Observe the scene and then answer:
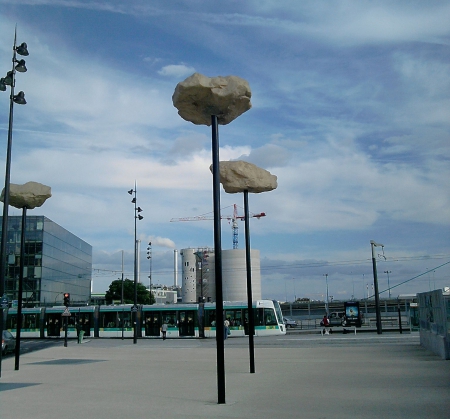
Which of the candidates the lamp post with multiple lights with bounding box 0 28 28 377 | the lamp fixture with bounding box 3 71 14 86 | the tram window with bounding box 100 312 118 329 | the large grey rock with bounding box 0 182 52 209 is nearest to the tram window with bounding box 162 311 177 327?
the tram window with bounding box 100 312 118 329

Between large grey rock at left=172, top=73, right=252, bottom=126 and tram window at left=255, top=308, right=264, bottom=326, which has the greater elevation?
large grey rock at left=172, top=73, right=252, bottom=126

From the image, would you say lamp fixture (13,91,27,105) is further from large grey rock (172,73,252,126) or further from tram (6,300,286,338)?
tram (6,300,286,338)

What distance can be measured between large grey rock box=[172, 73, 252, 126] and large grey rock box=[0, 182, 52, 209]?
8.75 meters

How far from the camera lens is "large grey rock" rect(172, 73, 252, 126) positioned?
428 inches

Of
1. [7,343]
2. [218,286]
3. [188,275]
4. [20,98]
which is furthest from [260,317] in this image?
[188,275]

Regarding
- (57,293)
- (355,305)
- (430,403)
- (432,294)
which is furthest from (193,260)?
(430,403)

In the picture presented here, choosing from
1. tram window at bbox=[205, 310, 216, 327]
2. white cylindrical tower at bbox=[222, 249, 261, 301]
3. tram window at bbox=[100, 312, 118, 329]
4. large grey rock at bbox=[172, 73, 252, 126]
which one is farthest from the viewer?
white cylindrical tower at bbox=[222, 249, 261, 301]

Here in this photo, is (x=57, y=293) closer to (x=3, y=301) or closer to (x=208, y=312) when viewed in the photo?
(x=208, y=312)

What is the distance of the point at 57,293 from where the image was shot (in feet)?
210

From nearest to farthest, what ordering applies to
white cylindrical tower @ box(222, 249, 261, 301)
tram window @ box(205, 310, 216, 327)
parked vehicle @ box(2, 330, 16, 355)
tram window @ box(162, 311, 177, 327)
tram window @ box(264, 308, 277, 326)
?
parked vehicle @ box(2, 330, 16, 355)
tram window @ box(264, 308, 277, 326)
tram window @ box(205, 310, 216, 327)
tram window @ box(162, 311, 177, 327)
white cylindrical tower @ box(222, 249, 261, 301)

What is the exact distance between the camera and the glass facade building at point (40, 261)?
181 feet

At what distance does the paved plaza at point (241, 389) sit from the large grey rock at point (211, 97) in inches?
248

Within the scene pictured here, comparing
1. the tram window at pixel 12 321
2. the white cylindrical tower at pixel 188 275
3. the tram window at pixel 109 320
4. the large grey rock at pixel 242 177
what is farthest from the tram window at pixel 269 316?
the white cylindrical tower at pixel 188 275

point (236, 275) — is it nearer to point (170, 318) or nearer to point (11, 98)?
point (170, 318)
